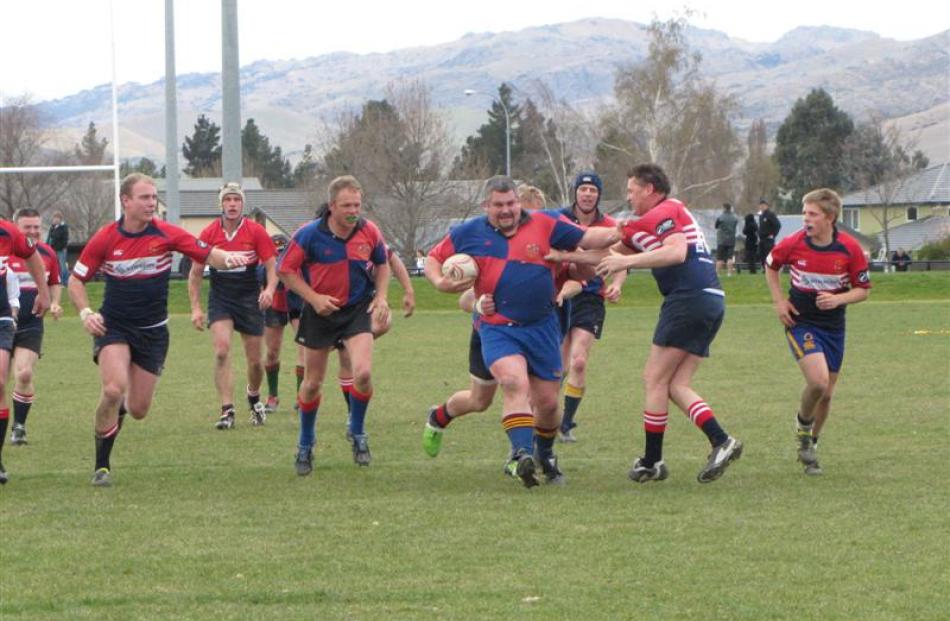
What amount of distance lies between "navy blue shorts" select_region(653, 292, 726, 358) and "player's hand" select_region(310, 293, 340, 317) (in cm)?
220

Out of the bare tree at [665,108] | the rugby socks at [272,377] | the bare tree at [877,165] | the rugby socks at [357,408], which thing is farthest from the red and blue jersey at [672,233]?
the bare tree at [877,165]

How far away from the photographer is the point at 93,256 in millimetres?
10344

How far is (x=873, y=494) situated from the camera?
9.35 metres

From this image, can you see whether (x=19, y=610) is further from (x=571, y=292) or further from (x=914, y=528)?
(x=571, y=292)

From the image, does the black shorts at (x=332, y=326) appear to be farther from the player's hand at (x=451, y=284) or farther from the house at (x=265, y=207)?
the house at (x=265, y=207)

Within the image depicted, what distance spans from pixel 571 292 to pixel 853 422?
3291mm

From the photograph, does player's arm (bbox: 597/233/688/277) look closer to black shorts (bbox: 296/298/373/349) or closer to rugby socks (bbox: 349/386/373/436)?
black shorts (bbox: 296/298/373/349)

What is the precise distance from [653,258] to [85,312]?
3638 millimetres

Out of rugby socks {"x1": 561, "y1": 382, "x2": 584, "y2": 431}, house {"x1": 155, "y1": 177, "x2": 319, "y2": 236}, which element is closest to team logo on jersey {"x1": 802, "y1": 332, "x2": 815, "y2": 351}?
rugby socks {"x1": 561, "y1": 382, "x2": 584, "y2": 431}

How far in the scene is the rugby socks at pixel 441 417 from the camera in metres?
10.6

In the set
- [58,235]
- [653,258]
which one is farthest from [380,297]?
[58,235]

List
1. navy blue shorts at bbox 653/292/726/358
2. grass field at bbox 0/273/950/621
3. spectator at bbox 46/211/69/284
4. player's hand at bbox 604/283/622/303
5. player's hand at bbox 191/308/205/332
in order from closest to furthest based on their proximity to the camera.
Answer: grass field at bbox 0/273/950/621 → navy blue shorts at bbox 653/292/726/358 → player's hand at bbox 604/283/622/303 → player's hand at bbox 191/308/205/332 → spectator at bbox 46/211/69/284

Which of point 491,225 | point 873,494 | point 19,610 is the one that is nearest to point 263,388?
point 491,225

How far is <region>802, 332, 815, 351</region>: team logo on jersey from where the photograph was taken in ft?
34.6
